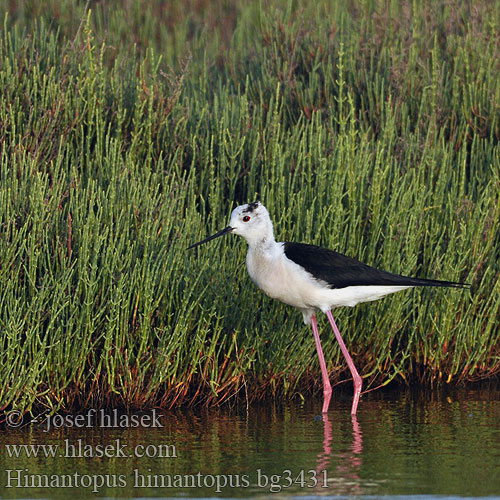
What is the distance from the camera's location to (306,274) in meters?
5.59

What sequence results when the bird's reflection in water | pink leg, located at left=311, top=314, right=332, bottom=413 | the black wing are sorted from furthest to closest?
pink leg, located at left=311, top=314, right=332, bottom=413 → the black wing → the bird's reflection in water

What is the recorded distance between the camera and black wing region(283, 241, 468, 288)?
553 cm

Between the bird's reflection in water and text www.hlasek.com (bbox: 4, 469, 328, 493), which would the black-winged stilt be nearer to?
the bird's reflection in water

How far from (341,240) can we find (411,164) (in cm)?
141

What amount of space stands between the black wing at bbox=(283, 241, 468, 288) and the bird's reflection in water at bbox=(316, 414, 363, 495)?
2.66ft

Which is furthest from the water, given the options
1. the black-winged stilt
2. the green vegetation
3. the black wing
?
the black wing

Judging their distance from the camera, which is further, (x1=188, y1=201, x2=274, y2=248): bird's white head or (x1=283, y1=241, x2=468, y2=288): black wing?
(x1=188, y1=201, x2=274, y2=248): bird's white head

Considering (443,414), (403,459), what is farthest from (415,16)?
(403,459)

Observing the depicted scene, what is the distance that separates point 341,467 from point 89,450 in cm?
123

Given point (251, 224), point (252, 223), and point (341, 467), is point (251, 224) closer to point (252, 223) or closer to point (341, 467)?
point (252, 223)

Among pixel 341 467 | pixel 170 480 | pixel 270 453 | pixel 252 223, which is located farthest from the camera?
pixel 252 223

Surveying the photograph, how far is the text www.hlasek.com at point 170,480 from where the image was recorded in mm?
4262

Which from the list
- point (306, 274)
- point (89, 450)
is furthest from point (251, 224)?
point (89, 450)

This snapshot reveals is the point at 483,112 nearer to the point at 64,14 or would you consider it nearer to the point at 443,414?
the point at 443,414
